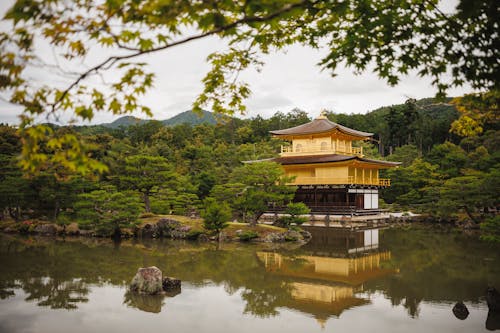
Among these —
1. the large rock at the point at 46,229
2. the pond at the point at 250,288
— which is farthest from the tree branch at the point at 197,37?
the large rock at the point at 46,229

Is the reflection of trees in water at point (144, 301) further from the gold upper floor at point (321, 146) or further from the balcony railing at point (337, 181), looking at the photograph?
the gold upper floor at point (321, 146)

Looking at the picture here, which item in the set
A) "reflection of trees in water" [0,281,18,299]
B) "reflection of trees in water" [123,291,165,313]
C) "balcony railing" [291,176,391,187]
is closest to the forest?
"balcony railing" [291,176,391,187]

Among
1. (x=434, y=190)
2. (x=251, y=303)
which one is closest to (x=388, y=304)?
(x=251, y=303)

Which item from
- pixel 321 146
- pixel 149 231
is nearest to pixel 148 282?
pixel 149 231

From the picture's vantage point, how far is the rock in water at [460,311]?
6602 mm

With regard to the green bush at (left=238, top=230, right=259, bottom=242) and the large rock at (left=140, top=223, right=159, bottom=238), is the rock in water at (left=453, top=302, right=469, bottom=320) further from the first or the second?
the large rock at (left=140, top=223, right=159, bottom=238)

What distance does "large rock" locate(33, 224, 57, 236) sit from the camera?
1767 cm

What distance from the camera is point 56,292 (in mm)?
8062

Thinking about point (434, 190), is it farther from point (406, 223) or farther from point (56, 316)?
point (56, 316)

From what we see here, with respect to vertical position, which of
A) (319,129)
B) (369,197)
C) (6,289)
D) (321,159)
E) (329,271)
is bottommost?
(329,271)

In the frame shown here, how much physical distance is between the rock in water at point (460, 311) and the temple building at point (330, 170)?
59.0ft

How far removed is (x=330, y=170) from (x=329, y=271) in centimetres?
1713

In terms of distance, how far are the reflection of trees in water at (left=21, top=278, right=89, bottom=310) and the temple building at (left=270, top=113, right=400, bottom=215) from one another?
57.1 ft

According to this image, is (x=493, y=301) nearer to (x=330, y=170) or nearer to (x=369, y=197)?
(x=330, y=170)
